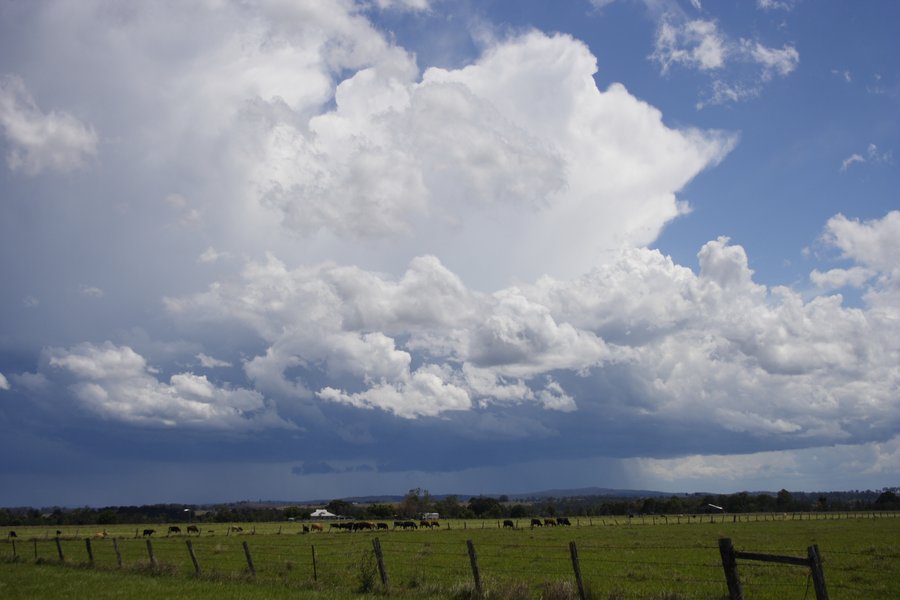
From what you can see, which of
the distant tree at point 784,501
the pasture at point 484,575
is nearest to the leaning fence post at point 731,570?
the pasture at point 484,575

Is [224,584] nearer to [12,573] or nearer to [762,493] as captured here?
[12,573]

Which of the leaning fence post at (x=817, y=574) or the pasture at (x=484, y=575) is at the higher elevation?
the leaning fence post at (x=817, y=574)

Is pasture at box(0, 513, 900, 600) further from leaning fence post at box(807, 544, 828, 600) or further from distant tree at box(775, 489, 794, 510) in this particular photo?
distant tree at box(775, 489, 794, 510)

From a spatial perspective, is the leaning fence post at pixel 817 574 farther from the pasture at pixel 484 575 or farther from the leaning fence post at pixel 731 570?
the pasture at pixel 484 575

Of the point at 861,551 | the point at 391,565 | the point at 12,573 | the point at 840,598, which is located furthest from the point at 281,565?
the point at 861,551

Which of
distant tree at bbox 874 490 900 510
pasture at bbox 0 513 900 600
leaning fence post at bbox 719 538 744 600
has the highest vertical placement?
leaning fence post at bbox 719 538 744 600

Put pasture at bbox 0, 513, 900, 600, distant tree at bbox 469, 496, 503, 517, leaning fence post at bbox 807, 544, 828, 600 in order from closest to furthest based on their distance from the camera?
leaning fence post at bbox 807, 544, 828, 600, pasture at bbox 0, 513, 900, 600, distant tree at bbox 469, 496, 503, 517

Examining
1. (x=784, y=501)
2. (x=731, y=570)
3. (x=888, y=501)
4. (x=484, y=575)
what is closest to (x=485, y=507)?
(x=784, y=501)

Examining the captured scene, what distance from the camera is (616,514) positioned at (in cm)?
16788

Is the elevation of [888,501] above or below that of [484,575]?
below

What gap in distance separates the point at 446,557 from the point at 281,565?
9.15 metres

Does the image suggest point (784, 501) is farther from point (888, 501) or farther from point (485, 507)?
point (485, 507)

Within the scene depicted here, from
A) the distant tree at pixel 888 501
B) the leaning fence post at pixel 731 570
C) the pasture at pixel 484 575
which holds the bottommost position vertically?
the distant tree at pixel 888 501

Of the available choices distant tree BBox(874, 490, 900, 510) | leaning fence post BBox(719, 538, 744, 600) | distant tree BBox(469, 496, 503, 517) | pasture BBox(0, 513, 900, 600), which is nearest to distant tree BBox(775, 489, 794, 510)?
distant tree BBox(874, 490, 900, 510)
